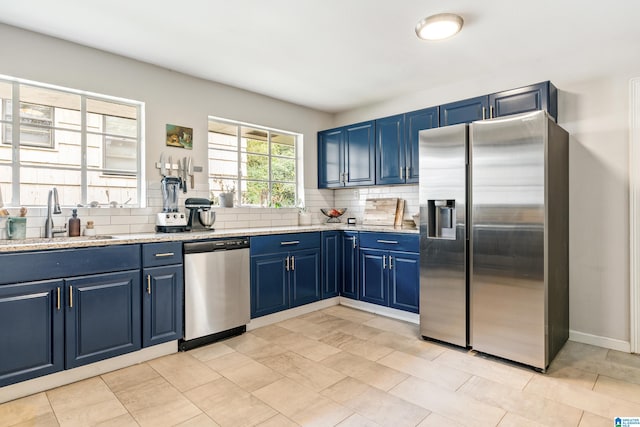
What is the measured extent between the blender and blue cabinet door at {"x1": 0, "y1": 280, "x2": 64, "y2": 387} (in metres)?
0.98

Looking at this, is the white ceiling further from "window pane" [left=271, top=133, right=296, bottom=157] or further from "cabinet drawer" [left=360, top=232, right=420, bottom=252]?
"cabinet drawer" [left=360, top=232, right=420, bottom=252]

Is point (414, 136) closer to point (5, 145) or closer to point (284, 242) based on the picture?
point (284, 242)

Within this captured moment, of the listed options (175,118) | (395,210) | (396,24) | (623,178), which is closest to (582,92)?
(623,178)

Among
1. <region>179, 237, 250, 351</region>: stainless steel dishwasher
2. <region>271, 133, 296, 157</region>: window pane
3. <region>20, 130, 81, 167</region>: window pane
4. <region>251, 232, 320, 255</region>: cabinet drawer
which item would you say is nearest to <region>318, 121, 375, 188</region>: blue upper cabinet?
<region>271, 133, 296, 157</region>: window pane

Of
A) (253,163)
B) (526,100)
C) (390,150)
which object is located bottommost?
(253,163)

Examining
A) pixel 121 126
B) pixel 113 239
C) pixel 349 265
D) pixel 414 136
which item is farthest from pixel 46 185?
pixel 414 136

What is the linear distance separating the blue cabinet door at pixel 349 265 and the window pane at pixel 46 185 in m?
2.64

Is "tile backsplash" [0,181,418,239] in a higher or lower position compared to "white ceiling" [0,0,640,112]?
lower

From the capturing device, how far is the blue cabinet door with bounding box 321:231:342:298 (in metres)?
4.04

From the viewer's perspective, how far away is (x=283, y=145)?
463cm

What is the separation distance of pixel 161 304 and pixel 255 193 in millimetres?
1869

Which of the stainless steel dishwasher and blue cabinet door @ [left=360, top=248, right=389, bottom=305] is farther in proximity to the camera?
blue cabinet door @ [left=360, top=248, right=389, bottom=305]

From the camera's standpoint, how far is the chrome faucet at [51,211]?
105 inches

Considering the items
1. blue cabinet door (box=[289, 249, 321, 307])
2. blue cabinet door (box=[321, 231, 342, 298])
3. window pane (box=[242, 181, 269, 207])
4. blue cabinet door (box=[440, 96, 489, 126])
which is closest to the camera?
blue cabinet door (box=[440, 96, 489, 126])
